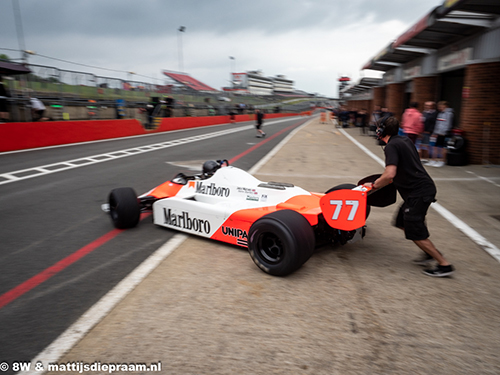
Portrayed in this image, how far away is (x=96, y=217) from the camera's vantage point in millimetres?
5609

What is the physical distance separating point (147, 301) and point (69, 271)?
1192mm

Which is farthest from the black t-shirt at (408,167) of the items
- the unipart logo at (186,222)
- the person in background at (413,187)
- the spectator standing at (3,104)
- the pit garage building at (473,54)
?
the spectator standing at (3,104)

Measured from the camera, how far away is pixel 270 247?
147 inches

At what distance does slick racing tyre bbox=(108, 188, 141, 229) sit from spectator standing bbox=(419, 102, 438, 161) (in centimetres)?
917

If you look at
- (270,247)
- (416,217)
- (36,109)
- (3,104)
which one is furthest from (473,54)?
(3,104)

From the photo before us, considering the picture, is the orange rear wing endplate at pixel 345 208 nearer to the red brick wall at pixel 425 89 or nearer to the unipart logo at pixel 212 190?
the unipart logo at pixel 212 190

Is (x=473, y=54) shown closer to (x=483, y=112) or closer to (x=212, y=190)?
(x=483, y=112)

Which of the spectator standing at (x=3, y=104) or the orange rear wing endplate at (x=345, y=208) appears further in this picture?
the spectator standing at (x=3, y=104)

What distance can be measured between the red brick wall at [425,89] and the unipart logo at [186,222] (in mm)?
13475

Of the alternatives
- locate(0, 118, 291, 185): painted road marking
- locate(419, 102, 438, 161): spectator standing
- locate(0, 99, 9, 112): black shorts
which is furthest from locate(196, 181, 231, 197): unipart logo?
locate(0, 99, 9, 112): black shorts

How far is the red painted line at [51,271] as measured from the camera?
10.6 feet

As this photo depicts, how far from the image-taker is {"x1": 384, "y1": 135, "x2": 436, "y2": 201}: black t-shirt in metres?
3.56

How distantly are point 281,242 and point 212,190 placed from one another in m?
1.83

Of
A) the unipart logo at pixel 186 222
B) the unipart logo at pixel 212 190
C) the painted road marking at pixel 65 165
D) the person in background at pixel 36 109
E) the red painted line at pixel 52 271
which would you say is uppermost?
the person in background at pixel 36 109
